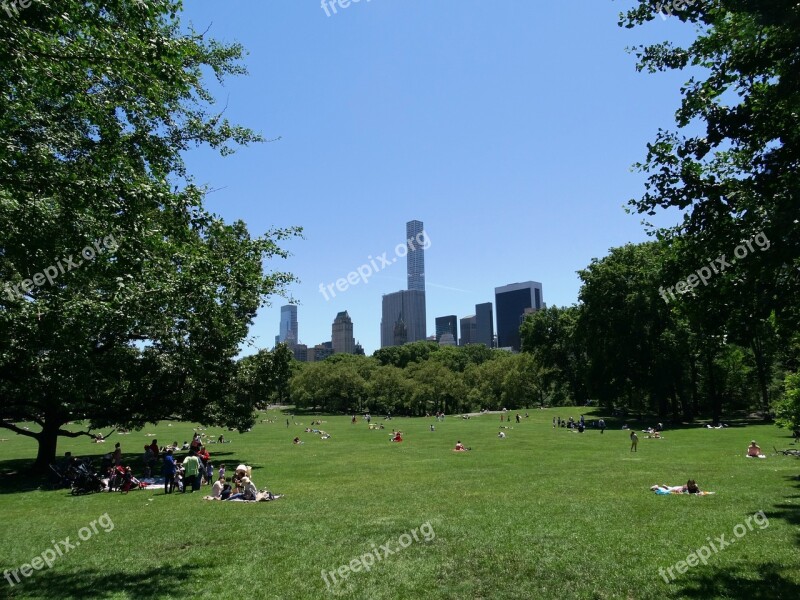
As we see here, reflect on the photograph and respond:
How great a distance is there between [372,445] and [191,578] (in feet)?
103

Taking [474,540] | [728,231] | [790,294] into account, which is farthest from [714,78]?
[474,540]

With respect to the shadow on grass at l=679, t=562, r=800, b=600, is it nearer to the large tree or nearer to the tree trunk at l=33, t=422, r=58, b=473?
the large tree

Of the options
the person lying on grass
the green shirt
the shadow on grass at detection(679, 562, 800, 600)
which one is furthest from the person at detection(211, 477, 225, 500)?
the shadow on grass at detection(679, 562, 800, 600)

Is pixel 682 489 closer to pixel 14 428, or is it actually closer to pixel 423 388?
pixel 14 428

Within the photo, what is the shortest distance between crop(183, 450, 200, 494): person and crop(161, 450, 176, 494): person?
449mm

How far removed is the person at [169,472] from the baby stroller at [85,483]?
9.74ft

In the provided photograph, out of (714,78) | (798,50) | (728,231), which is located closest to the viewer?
(798,50)

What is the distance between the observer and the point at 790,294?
408 inches

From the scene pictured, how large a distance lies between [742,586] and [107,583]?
34.8 feet

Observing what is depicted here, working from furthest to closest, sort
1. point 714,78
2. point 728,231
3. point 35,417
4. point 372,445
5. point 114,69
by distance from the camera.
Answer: point 372,445 < point 35,417 < point 714,78 < point 728,231 < point 114,69

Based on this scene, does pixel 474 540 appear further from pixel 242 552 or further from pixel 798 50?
pixel 798 50

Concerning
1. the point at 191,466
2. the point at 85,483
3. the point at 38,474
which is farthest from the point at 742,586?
the point at 38,474

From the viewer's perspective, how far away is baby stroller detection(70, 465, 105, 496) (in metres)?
21.3

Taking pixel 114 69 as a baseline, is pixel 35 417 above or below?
below
